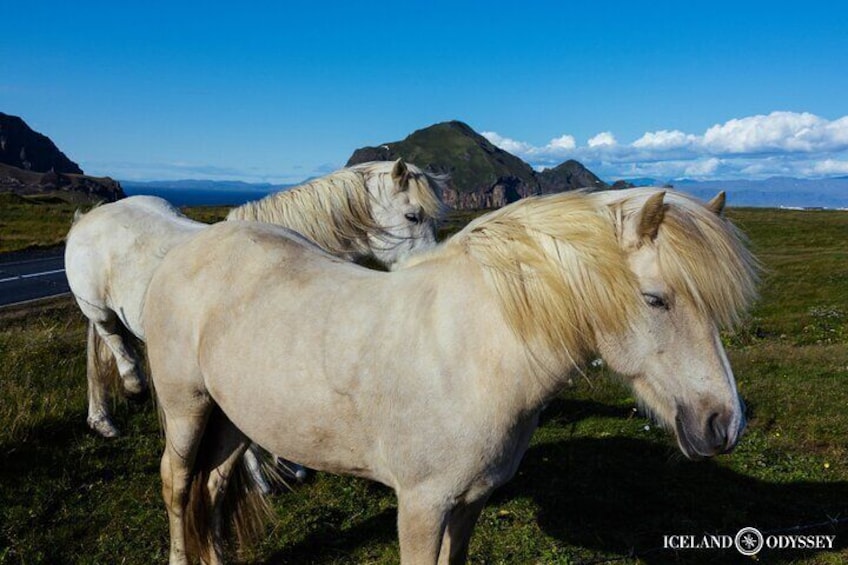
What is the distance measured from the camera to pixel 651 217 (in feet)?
7.38

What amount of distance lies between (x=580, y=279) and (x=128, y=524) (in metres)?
4.17

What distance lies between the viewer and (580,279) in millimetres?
2359

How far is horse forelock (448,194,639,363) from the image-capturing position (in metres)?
2.32

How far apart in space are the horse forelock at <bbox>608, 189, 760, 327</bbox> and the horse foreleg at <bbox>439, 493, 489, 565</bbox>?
1396 millimetres

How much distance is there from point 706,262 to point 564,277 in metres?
0.54

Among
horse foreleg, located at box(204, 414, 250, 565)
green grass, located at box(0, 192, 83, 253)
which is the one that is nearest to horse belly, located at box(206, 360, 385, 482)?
horse foreleg, located at box(204, 414, 250, 565)

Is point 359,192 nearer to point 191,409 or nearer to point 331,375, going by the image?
point 191,409

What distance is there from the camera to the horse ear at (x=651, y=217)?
2202mm

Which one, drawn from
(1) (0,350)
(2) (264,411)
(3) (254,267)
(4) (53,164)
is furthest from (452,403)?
(4) (53,164)

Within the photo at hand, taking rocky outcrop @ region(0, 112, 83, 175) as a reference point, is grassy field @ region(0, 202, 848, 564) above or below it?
below

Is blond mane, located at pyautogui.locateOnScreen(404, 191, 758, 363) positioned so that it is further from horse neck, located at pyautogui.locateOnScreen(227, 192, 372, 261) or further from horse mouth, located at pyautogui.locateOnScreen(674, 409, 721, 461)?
horse neck, located at pyautogui.locateOnScreen(227, 192, 372, 261)

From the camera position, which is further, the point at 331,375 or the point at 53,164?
the point at 53,164

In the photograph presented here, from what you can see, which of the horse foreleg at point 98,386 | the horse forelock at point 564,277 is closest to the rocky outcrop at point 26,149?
the horse foreleg at point 98,386

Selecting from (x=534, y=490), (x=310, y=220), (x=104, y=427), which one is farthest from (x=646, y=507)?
(x=104, y=427)
